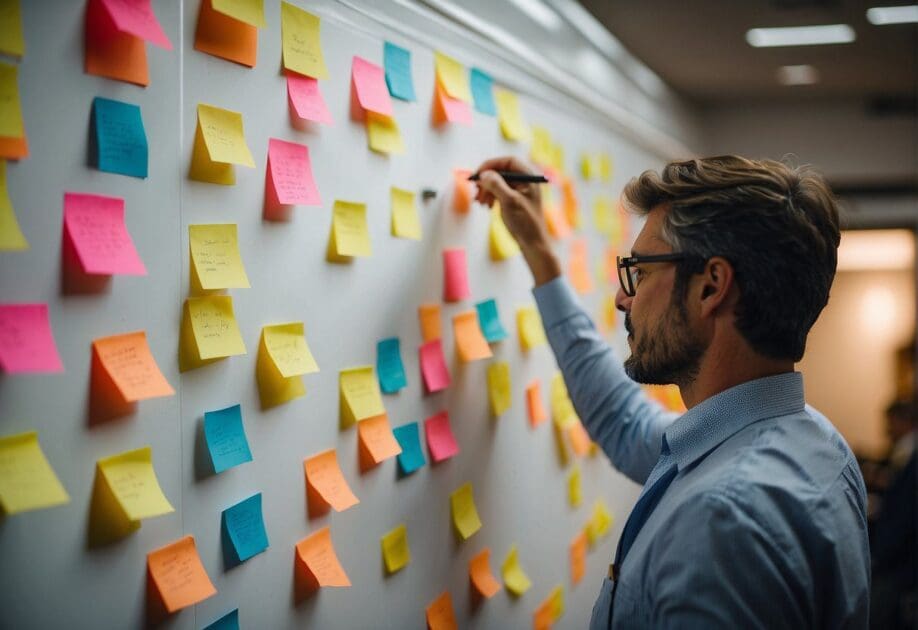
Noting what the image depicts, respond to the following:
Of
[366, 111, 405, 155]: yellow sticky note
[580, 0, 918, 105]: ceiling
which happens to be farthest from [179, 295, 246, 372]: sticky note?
[580, 0, 918, 105]: ceiling

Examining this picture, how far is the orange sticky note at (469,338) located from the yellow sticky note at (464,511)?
0.75 feet

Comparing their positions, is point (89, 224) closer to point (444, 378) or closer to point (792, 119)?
point (444, 378)

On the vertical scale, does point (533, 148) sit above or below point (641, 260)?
above

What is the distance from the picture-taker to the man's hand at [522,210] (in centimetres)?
139

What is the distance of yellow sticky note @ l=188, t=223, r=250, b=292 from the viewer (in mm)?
856

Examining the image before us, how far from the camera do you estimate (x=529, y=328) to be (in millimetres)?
1675

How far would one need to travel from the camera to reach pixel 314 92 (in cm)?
104

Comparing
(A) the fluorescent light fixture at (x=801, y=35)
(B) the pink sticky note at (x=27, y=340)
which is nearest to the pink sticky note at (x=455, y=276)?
(B) the pink sticky note at (x=27, y=340)

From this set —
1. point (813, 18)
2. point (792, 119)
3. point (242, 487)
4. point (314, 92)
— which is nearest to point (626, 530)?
point (242, 487)

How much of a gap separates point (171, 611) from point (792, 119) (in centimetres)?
448

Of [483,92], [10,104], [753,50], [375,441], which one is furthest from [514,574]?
[753,50]

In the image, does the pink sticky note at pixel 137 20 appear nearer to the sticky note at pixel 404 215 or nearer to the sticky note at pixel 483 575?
the sticky note at pixel 404 215

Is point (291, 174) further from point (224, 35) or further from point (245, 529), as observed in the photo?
point (245, 529)

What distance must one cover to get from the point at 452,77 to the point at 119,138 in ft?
2.33
